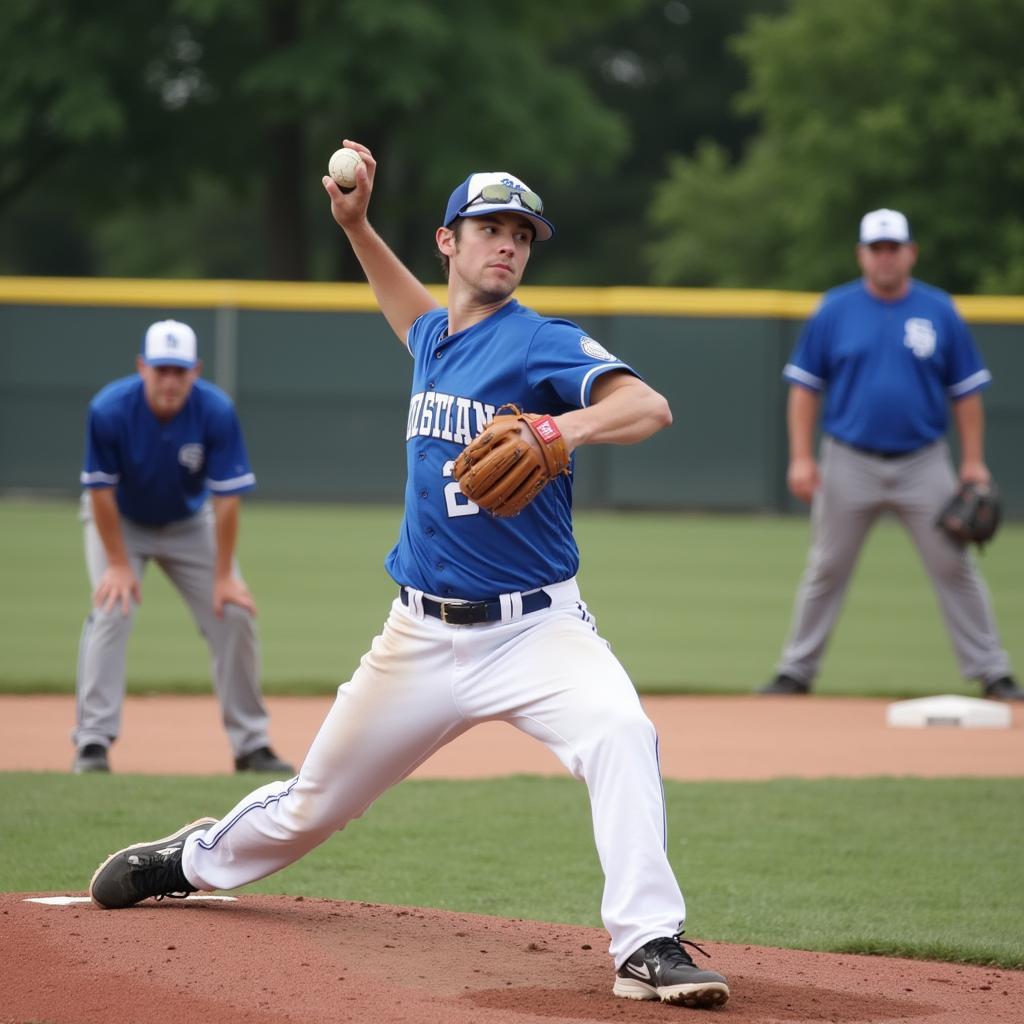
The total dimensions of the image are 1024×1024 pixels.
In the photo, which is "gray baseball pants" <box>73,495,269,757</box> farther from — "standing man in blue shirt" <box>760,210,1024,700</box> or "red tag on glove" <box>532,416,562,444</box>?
"red tag on glove" <box>532,416,562,444</box>

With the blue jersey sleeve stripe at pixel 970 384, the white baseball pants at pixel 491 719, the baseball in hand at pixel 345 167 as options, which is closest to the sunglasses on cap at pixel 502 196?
the baseball in hand at pixel 345 167

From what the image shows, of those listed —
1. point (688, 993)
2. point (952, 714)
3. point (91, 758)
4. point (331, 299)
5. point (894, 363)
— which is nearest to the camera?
point (688, 993)

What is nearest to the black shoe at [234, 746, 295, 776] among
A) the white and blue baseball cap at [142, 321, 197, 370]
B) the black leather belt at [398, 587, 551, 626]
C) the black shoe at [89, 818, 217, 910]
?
the white and blue baseball cap at [142, 321, 197, 370]

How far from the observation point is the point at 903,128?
94.8 ft

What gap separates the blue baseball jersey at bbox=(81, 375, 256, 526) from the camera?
22.6 feet

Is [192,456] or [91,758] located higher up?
[192,456]

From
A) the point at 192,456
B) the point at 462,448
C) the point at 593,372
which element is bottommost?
the point at 192,456

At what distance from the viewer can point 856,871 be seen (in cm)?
561

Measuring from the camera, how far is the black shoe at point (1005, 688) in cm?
863

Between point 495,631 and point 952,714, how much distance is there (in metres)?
4.58

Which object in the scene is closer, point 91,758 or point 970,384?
point 91,758

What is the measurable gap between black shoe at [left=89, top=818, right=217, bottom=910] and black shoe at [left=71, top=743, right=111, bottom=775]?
2436mm

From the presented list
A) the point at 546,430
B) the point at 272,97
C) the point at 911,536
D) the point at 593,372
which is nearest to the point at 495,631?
the point at 546,430

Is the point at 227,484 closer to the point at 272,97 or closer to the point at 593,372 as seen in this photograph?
the point at 593,372
